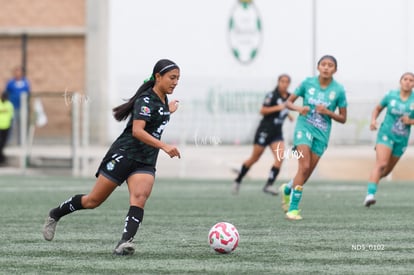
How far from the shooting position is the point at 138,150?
1023 centimetres

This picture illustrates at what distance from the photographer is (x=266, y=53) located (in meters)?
34.0

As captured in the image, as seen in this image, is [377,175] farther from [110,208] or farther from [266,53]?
[266,53]

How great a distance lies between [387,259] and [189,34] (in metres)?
24.9

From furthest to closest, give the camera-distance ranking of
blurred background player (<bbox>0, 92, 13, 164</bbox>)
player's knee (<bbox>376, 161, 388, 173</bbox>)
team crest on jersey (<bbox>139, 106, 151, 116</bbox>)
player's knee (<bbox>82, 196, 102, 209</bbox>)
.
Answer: blurred background player (<bbox>0, 92, 13, 164</bbox>)
player's knee (<bbox>376, 161, 388, 173</bbox>)
player's knee (<bbox>82, 196, 102, 209</bbox>)
team crest on jersey (<bbox>139, 106, 151, 116</bbox>)

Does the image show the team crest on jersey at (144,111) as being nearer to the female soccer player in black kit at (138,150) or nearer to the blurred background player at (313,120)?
the female soccer player in black kit at (138,150)

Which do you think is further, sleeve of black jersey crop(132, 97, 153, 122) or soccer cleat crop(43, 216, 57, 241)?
soccer cleat crop(43, 216, 57, 241)

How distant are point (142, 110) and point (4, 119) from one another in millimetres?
18484

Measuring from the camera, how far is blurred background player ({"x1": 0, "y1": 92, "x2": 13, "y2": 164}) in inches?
1090

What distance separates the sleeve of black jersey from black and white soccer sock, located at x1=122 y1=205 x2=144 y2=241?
792 millimetres

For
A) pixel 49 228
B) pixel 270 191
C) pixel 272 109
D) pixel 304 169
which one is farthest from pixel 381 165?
pixel 49 228

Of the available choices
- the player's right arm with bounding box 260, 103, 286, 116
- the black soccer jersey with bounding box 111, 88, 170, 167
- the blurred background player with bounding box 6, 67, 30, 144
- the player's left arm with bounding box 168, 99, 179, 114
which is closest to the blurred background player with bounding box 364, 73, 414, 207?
the player's right arm with bounding box 260, 103, 286, 116

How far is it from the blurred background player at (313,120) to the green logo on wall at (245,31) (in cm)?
1925

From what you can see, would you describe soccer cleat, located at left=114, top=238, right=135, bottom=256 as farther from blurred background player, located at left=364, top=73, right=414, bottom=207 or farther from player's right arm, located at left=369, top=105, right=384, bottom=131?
blurred background player, located at left=364, top=73, right=414, bottom=207

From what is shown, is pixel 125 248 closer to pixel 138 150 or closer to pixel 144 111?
pixel 138 150
